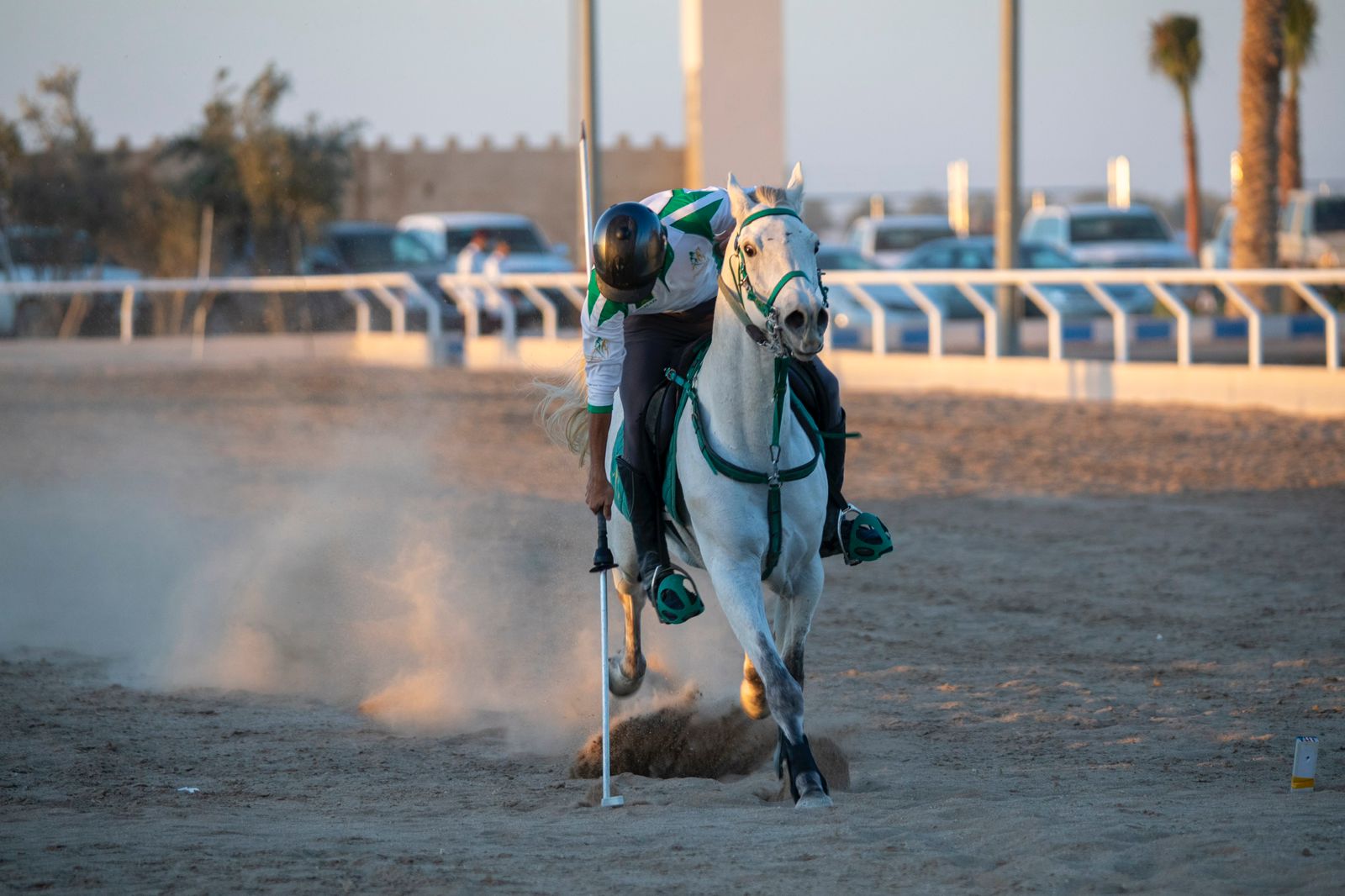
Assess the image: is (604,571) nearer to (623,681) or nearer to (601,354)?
(623,681)

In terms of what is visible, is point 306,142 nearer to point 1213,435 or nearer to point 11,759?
point 1213,435

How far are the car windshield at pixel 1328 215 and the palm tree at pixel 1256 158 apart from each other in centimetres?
994

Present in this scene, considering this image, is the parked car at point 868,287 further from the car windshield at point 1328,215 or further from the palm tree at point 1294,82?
the palm tree at point 1294,82

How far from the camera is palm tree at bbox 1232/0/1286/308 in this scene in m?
22.2

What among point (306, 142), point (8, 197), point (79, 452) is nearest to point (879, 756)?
point (79, 452)

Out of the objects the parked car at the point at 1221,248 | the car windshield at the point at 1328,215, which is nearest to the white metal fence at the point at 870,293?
the parked car at the point at 1221,248

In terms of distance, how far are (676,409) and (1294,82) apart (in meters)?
34.3

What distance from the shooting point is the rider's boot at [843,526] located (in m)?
6.21

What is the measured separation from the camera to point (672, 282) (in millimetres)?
6566

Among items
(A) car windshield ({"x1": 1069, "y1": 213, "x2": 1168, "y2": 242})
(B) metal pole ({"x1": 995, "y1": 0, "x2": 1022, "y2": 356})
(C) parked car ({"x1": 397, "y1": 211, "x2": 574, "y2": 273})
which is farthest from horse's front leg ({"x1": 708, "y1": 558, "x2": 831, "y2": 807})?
(A) car windshield ({"x1": 1069, "y1": 213, "x2": 1168, "y2": 242})

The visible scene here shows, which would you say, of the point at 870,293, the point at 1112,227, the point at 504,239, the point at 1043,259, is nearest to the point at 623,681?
the point at 870,293

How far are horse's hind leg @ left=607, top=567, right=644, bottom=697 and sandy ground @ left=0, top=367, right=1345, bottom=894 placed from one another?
0.56ft

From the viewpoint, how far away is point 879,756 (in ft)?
20.7

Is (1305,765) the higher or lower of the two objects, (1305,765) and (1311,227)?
the lower
